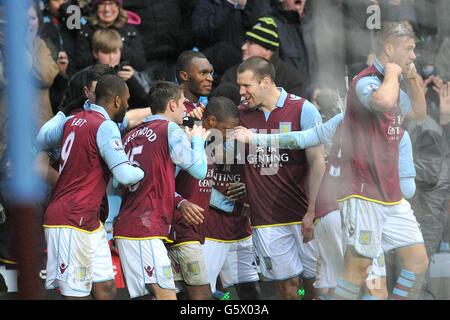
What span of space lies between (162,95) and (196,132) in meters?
0.31

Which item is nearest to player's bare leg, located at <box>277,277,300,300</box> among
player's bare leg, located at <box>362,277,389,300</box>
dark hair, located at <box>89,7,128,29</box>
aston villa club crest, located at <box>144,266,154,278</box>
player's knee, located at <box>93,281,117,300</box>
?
player's bare leg, located at <box>362,277,389,300</box>

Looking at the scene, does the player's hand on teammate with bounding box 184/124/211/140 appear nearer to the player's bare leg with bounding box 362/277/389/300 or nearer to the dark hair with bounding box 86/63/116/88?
the dark hair with bounding box 86/63/116/88

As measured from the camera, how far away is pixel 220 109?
659 centimetres

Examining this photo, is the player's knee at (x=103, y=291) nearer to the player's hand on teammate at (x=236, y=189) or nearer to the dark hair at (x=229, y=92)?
the player's hand on teammate at (x=236, y=189)

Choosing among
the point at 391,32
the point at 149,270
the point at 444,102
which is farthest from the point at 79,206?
the point at 444,102

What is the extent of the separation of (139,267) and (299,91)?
1613mm

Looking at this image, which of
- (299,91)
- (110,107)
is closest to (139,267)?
(110,107)

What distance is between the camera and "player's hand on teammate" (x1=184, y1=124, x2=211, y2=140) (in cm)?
615

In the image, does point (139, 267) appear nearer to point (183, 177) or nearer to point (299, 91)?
point (183, 177)

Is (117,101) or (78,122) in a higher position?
(117,101)

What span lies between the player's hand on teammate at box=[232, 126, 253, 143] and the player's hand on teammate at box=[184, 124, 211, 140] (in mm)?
222

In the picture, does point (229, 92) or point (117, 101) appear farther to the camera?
point (229, 92)


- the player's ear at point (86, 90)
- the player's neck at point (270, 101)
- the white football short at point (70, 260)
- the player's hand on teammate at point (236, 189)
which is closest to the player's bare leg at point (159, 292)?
the white football short at point (70, 260)
